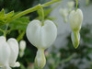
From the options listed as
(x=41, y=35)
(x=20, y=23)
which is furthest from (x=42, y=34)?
(x=20, y=23)

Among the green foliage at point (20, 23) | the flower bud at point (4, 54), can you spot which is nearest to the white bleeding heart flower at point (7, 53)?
the flower bud at point (4, 54)

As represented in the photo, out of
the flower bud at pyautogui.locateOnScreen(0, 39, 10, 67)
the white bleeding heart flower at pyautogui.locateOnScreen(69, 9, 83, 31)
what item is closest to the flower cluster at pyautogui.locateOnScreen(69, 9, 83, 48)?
the white bleeding heart flower at pyautogui.locateOnScreen(69, 9, 83, 31)

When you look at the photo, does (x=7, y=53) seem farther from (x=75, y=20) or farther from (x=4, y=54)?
(x=75, y=20)

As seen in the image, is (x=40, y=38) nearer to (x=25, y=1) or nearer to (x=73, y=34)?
(x=73, y=34)

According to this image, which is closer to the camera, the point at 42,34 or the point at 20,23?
the point at 42,34

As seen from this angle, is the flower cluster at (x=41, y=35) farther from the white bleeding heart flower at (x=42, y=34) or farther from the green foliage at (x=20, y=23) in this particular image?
the green foliage at (x=20, y=23)

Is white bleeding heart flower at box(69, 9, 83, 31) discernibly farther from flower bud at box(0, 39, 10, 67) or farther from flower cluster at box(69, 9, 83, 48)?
flower bud at box(0, 39, 10, 67)

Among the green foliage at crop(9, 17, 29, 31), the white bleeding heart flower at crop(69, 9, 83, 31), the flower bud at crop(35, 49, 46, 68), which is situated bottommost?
the flower bud at crop(35, 49, 46, 68)

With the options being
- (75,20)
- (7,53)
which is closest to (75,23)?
(75,20)
